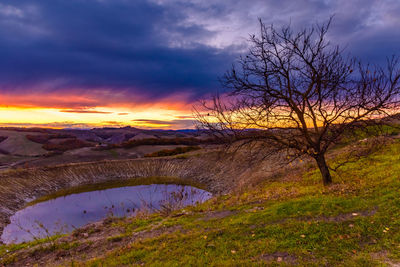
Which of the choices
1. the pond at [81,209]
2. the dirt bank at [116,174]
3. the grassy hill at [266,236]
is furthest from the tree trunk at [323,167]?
the dirt bank at [116,174]

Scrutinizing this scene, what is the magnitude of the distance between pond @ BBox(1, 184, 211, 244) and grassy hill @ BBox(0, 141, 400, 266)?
5.44 meters

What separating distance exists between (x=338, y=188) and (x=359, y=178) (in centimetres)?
250

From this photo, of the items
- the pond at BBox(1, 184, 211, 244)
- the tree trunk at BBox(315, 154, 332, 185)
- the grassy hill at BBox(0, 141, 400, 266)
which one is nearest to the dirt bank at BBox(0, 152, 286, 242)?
the pond at BBox(1, 184, 211, 244)

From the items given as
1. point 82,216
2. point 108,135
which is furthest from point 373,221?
point 108,135

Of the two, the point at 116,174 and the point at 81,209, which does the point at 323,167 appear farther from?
the point at 116,174

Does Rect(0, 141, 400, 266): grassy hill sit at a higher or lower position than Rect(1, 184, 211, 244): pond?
higher

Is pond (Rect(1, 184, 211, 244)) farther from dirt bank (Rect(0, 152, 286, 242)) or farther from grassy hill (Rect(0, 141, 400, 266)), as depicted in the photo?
grassy hill (Rect(0, 141, 400, 266))

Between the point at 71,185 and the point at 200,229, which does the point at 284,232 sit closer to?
the point at 200,229

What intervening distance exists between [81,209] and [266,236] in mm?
21774

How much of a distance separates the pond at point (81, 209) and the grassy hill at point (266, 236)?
544cm

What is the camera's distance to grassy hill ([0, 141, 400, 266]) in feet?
19.5

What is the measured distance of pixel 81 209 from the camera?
22.4m

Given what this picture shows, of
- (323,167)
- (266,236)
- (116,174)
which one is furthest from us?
(116,174)

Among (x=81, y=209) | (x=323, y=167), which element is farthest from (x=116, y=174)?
(x=323, y=167)
